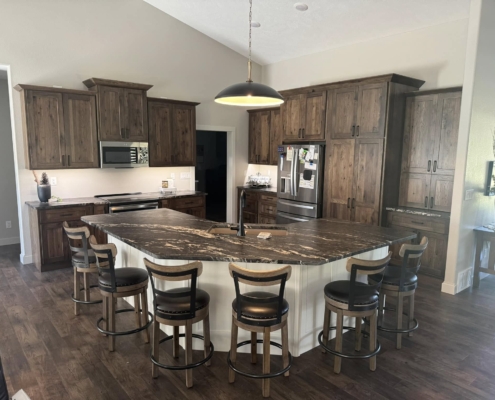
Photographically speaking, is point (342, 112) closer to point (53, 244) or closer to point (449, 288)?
point (449, 288)

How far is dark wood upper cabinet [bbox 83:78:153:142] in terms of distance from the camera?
5.35m

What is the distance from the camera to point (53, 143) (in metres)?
5.07

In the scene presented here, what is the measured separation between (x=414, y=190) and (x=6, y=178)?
658 cm

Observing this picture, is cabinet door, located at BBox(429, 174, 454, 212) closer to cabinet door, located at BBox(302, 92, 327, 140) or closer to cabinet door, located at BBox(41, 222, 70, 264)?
cabinet door, located at BBox(302, 92, 327, 140)

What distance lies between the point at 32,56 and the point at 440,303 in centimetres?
608

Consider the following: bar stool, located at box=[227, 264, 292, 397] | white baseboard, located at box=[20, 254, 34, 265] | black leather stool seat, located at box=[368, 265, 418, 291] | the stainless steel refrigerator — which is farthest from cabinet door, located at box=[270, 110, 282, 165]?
bar stool, located at box=[227, 264, 292, 397]

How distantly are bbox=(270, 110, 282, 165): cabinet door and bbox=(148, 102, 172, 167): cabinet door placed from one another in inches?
77.9

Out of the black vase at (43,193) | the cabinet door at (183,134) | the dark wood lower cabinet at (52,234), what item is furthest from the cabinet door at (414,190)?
the black vase at (43,193)

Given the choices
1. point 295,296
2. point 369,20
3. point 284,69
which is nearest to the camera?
point 295,296

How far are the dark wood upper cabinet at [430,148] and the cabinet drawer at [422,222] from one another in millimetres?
305

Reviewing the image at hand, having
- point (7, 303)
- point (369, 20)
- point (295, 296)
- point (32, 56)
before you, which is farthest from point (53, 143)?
point (369, 20)

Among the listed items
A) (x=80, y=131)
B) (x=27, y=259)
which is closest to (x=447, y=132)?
(x=80, y=131)

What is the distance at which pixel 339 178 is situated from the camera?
5.45 m

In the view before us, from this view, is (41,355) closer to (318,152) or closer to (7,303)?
(7,303)
